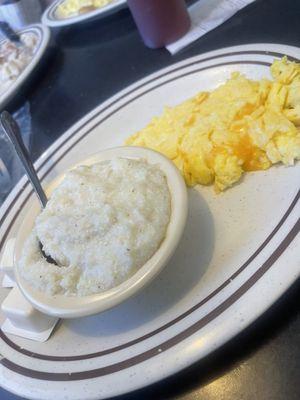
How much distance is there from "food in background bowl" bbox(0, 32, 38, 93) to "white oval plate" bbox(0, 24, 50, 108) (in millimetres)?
41

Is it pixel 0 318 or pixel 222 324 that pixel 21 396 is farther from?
pixel 222 324

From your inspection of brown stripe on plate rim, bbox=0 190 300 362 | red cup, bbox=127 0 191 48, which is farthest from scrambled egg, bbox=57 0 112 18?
brown stripe on plate rim, bbox=0 190 300 362

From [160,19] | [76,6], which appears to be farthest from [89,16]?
[160,19]

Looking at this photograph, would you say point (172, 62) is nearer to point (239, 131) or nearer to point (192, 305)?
point (239, 131)

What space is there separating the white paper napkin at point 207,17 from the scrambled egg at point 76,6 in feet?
1.93

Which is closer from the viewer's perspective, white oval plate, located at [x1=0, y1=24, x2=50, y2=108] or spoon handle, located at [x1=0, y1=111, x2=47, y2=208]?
spoon handle, located at [x1=0, y1=111, x2=47, y2=208]

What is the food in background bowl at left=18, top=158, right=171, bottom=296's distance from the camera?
0.75 m

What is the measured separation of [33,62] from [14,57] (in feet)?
0.72

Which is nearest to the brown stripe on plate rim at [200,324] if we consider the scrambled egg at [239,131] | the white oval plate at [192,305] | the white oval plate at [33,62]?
the white oval plate at [192,305]

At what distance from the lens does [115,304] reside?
0.72 metres

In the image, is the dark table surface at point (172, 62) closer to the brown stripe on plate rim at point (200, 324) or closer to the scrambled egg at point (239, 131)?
the brown stripe on plate rim at point (200, 324)

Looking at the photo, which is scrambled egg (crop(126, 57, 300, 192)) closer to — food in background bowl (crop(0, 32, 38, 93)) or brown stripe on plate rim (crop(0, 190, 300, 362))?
brown stripe on plate rim (crop(0, 190, 300, 362))

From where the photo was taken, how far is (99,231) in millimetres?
788

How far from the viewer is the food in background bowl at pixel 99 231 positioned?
75 centimetres
